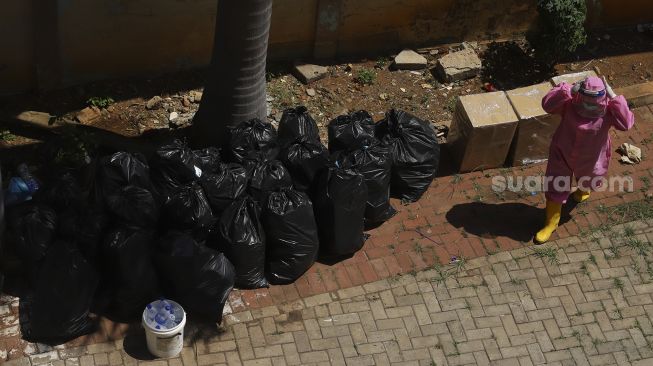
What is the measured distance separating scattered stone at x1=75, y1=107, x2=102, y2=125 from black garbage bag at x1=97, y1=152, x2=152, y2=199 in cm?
136

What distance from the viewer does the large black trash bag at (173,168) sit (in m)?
8.34

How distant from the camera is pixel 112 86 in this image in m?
9.84

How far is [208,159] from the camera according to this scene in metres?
8.55

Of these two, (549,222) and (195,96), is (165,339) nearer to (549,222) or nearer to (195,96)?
(195,96)

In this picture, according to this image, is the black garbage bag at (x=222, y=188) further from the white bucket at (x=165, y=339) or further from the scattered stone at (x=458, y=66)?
the scattered stone at (x=458, y=66)

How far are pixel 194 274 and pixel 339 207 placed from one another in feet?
4.20

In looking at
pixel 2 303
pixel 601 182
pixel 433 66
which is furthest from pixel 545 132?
pixel 2 303

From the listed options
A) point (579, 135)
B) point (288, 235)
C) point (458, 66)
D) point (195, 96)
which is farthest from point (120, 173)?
point (458, 66)

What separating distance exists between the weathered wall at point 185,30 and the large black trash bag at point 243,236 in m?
2.37

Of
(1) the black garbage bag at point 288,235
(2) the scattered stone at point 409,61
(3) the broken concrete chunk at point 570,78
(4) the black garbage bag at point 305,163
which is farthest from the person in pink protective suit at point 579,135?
(2) the scattered stone at point 409,61

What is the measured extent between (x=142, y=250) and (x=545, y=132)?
149 inches

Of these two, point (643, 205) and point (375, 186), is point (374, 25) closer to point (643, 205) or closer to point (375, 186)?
point (375, 186)

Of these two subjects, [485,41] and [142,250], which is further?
[485,41]

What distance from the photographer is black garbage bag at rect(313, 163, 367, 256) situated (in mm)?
8227
